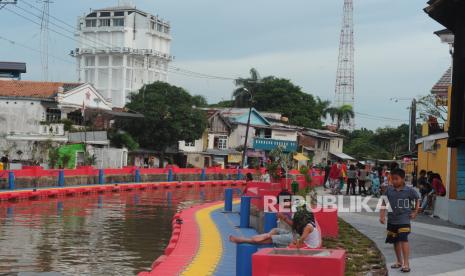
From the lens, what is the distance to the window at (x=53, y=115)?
54237 mm

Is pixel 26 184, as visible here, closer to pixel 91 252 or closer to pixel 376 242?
pixel 91 252

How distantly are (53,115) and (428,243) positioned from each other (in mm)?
44636

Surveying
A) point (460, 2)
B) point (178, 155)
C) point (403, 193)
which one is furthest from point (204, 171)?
point (403, 193)

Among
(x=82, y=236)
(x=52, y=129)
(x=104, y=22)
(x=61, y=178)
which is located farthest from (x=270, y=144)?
(x=104, y=22)

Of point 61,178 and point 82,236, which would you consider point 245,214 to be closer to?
point 82,236

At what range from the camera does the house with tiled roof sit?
49.8 meters

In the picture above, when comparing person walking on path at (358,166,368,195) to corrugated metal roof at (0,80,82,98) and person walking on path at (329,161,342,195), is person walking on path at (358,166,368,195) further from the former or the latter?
corrugated metal roof at (0,80,82,98)

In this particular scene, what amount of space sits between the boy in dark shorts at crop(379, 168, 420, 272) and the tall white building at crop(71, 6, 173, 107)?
366 feet

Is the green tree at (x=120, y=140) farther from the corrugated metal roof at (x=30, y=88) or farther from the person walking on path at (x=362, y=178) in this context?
the person walking on path at (x=362, y=178)

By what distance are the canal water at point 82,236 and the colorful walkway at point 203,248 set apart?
2.41 feet

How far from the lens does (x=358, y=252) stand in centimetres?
1321

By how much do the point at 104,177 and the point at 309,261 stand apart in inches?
1394

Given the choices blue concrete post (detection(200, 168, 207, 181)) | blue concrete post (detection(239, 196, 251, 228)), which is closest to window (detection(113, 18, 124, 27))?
blue concrete post (detection(200, 168, 207, 181))

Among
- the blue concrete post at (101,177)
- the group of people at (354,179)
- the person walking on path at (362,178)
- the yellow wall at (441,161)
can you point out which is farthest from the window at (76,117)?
the yellow wall at (441,161)
